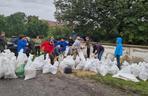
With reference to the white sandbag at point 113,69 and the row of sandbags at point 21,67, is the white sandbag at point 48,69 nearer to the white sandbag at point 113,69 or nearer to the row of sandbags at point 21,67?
the row of sandbags at point 21,67

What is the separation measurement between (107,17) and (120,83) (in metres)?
22.7

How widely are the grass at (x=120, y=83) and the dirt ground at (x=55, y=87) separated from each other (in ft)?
1.11

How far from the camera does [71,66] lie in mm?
12773

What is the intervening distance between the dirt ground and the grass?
0.34m

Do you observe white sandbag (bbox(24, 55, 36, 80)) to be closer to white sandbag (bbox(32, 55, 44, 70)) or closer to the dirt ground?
the dirt ground

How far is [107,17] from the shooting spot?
32.8m

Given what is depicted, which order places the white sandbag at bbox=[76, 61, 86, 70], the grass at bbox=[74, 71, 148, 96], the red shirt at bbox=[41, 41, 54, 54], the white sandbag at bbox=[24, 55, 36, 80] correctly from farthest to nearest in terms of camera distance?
the red shirt at bbox=[41, 41, 54, 54] → the white sandbag at bbox=[76, 61, 86, 70] → the white sandbag at bbox=[24, 55, 36, 80] → the grass at bbox=[74, 71, 148, 96]

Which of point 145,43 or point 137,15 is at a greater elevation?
point 137,15

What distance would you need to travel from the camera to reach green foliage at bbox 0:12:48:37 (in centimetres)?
6986

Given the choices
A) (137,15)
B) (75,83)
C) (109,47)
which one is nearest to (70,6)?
(137,15)

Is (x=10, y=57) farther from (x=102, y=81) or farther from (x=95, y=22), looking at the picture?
(x=95, y=22)

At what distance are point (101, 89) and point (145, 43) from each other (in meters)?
20.5

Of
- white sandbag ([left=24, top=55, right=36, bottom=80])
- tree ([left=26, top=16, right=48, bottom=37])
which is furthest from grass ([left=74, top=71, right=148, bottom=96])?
tree ([left=26, top=16, right=48, bottom=37])

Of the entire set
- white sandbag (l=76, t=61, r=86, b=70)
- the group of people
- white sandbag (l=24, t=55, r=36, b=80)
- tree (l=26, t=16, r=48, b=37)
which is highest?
the group of people
